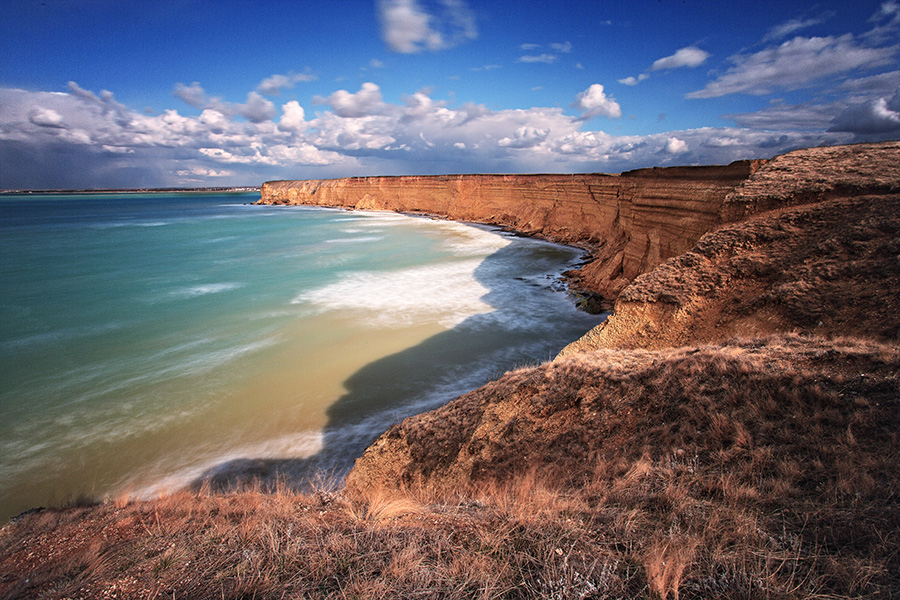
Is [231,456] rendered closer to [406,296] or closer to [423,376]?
[423,376]

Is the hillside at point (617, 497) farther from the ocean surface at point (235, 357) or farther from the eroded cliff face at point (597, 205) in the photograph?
the eroded cliff face at point (597, 205)

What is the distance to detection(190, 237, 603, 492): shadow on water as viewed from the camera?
621cm

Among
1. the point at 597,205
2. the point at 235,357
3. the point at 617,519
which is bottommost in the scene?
the point at 235,357

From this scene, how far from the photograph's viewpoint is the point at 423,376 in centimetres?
912

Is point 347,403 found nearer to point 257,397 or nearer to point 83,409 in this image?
point 257,397

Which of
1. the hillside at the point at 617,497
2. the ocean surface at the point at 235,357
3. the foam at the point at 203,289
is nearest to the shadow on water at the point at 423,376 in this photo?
the ocean surface at the point at 235,357

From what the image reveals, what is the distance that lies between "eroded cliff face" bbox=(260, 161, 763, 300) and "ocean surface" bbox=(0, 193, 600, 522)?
9.74 feet

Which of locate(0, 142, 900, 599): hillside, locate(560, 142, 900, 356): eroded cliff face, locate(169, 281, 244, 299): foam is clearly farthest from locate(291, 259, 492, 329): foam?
locate(0, 142, 900, 599): hillside

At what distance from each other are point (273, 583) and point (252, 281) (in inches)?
752

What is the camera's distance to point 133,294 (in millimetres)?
16641

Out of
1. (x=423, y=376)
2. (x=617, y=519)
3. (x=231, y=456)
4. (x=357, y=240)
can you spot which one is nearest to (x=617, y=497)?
(x=617, y=519)

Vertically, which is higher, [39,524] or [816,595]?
[816,595]

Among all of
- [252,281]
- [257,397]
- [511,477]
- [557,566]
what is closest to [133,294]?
[252,281]

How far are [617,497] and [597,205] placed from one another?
1041 inches
